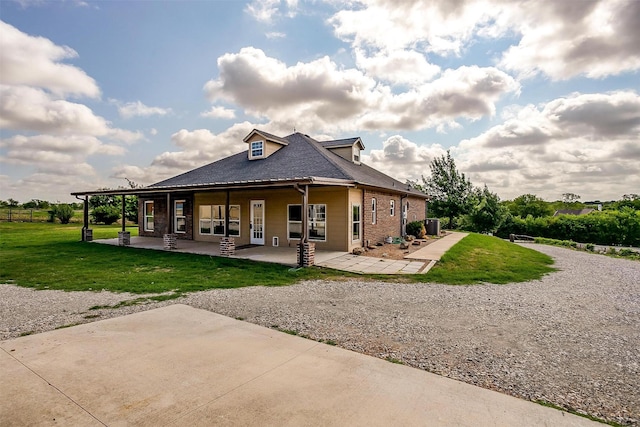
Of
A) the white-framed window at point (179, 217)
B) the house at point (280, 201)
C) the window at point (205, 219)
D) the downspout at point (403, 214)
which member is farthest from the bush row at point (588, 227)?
the white-framed window at point (179, 217)

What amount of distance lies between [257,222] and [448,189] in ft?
77.7

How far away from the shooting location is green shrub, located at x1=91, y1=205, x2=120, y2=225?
1267 inches

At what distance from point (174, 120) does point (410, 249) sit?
514 inches

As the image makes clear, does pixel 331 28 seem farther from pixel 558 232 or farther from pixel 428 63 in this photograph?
pixel 558 232

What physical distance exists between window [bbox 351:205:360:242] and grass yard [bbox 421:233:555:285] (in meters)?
3.78

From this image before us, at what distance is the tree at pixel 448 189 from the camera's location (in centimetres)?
3116

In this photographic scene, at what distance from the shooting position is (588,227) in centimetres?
→ 2680

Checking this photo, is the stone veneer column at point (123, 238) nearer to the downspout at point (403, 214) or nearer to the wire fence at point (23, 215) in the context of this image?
the downspout at point (403, 214)

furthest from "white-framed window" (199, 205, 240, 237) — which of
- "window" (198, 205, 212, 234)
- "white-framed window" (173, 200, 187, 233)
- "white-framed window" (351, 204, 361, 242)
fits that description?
"white-framed window" (351, 204, 361, 242)

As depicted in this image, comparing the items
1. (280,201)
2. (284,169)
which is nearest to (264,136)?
(284,169)

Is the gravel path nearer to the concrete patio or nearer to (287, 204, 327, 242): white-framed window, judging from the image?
→ the concrete patio

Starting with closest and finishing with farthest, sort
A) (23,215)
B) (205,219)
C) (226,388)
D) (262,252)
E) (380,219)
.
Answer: (226,388) < (262,252) < (380,219) < (205,219) < (23,215)

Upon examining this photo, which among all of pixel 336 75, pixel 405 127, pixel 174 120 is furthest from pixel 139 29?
pixel 405 127

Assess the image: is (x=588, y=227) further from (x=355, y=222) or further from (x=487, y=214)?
(x=355, y=222)
